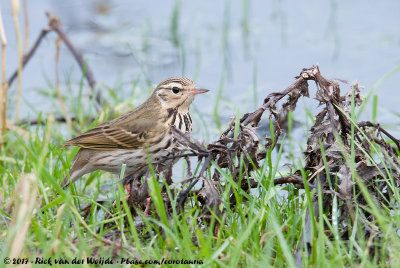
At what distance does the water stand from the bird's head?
167cm

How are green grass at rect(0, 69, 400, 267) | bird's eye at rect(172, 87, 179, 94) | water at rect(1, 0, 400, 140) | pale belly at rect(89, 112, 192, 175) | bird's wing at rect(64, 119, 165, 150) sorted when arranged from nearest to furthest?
green grass at rect(0, 69, 400, 267) < pale belly at rect(89, 112, 192, 175) < bird's wing at rect(64, 119, 165, 150) < bird's eye at rect(172, 87, 179, 94) < water at rect(1, 0, 400, 140)

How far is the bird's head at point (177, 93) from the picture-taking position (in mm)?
6043

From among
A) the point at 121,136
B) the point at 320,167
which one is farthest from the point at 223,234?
the point at 121,136

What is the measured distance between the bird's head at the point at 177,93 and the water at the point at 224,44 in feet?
5.49

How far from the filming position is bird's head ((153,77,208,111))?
6.04 metres

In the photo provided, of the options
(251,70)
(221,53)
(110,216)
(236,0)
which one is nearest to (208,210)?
(110,216)

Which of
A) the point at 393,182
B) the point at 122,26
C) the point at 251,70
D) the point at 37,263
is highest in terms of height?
the point at 122,26

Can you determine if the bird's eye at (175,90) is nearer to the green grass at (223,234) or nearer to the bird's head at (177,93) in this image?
the bird's head at (177,93)

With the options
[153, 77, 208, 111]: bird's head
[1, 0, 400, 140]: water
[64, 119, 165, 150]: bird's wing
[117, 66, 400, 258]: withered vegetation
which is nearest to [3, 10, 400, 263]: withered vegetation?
[117, 66, 400, 258]: withered vegetation

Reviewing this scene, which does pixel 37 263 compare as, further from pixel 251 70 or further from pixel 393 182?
pixel 251 70

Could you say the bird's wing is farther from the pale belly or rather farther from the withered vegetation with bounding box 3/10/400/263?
the withered vegetation with bounding box 3/10/400/263

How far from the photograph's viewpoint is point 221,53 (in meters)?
10.3

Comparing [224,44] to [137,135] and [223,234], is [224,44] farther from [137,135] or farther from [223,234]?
[223,234]

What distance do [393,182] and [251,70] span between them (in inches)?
204
